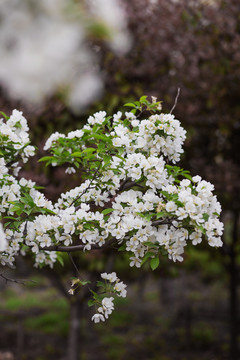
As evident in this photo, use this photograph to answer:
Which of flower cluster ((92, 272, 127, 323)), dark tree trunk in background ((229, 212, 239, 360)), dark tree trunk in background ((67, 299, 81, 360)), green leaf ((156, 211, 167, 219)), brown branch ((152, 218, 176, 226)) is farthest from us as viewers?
dark tree trunk in background ((229, 212, 239, 360))

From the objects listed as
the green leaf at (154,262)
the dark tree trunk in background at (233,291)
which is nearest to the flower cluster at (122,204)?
the green leaf at (154,262)

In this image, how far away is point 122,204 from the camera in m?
2.43

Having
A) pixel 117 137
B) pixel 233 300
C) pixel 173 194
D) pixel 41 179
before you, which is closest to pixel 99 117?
pixel 117 137

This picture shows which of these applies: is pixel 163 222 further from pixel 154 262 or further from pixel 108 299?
pixel 108 299

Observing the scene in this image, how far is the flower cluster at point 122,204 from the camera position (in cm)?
227

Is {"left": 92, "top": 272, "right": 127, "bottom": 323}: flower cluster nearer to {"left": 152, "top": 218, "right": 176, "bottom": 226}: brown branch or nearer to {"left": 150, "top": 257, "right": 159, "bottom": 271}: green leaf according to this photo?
{"left": 150, "top": 257, "right": 159, "bottom": 271}: green leaf

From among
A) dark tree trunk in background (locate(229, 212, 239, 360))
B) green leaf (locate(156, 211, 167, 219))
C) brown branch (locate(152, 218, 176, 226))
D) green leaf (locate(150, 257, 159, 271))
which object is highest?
dark tree trunk in background (locate(229, 212, 239, 360))

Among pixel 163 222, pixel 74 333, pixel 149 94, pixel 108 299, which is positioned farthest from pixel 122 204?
pixel 74 333

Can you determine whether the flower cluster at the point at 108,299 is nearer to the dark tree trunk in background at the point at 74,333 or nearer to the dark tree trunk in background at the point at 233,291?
the dark tree trunk in background at the point at 74,333

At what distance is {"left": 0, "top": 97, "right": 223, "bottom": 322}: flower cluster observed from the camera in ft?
7.44

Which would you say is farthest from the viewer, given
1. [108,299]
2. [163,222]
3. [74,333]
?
[74,333]

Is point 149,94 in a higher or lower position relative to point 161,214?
higher

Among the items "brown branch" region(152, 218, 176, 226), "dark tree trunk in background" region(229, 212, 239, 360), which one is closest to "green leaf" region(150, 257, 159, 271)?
"brown branch" region(152, 218, 176, 226)

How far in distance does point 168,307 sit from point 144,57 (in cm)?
676
